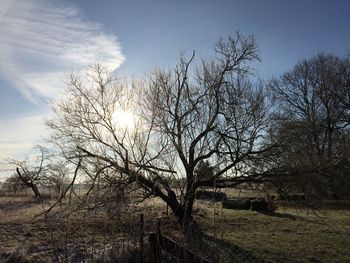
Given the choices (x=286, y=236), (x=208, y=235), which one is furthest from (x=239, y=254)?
(x=286, y=236)

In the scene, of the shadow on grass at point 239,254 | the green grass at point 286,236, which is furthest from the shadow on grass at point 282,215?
the shadow on grass at point 239,254

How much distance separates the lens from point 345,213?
19266 millimetres

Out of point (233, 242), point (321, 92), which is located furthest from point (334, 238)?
point (321, 92)

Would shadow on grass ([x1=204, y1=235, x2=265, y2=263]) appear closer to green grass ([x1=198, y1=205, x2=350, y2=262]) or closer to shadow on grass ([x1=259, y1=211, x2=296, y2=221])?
green grass ([x1=198, y1=205, x2=350, y2=262])

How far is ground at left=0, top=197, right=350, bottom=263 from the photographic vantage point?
26.6ft

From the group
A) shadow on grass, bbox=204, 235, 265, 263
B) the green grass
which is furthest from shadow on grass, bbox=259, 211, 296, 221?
shadow on grass, bbox=204, 235, 265, 263

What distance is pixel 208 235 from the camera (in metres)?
11.8

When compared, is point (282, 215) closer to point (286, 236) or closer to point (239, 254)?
point (286, 236)

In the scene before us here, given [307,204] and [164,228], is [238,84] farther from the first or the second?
[164,228]

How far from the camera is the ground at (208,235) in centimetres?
812

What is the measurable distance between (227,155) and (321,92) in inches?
879

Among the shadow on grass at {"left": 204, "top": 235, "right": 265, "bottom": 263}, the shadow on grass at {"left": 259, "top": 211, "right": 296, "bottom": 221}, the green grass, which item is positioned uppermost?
the shadow on grass at {"left": 259, "top": 211, "right": 296, "bottom": 221}

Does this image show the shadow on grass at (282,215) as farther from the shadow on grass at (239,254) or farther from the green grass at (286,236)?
the shadow on grass at (239,254)

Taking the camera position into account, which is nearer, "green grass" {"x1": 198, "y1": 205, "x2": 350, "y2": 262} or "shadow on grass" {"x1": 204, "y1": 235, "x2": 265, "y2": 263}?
"shadow on grass" {"x1": 204, "y1": 235, "x2": 265, "y2": 263}
